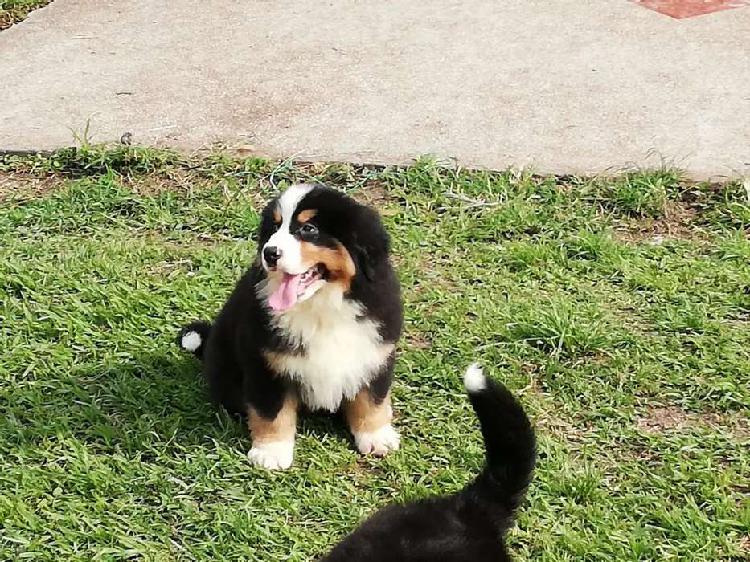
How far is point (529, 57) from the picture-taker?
6059 mm

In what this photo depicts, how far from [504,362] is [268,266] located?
3.85 feet

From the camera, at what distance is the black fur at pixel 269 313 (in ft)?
9.32

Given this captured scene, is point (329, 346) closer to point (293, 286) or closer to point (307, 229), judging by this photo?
point (293, 286)

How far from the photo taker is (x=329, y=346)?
2.98 metres

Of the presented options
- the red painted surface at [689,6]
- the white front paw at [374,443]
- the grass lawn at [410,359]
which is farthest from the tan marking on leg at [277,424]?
the red painted surface at [689,6]

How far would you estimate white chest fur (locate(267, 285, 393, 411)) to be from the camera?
2934mm

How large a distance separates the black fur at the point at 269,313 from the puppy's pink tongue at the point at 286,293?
9 cm

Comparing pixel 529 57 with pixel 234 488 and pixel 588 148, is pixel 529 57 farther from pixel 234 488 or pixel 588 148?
pixel 234 488

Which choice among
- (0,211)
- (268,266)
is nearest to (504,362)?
(268,266)

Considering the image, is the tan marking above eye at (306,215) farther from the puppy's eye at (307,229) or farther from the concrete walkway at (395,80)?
the concrete walkway at (395,80)

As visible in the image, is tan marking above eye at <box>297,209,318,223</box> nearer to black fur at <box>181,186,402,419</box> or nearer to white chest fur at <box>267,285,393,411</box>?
black fur at <box>181,186,402,419</box>

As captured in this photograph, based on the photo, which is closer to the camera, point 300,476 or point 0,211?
point 300,476

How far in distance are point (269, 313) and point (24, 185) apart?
2495 mm

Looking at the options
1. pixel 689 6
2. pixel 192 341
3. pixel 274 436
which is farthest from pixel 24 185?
pixel 689 6
